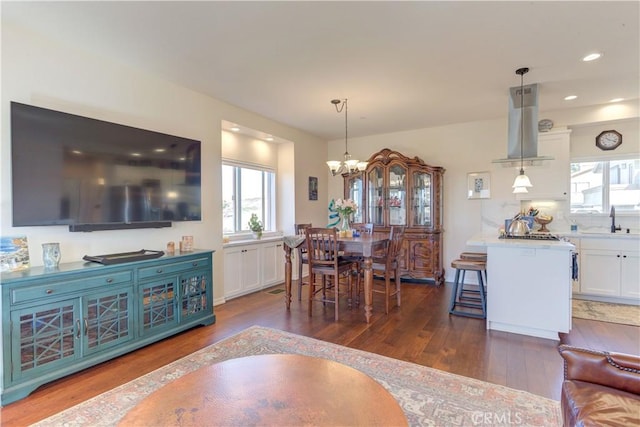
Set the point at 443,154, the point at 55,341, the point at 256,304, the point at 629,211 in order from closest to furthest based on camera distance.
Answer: the point at 55,341
the point at 256,304
the point at 629,211
the point at 443,154

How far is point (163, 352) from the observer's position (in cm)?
275

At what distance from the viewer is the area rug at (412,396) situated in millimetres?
1848

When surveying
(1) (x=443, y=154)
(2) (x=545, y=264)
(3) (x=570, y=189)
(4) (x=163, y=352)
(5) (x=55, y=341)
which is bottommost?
(4) (x=163, y=352)

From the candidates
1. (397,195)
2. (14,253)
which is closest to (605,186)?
(397,195)

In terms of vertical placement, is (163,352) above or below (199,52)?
below

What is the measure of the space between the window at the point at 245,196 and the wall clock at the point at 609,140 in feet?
16.7

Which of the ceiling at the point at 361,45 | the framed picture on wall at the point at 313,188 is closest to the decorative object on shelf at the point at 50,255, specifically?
the ceiling at the point at 361,45

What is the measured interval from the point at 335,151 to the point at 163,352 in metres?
4.86

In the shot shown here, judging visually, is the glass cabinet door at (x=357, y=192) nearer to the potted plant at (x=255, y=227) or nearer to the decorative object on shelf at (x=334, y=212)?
the decorative object on shelf at (x=334, y=212)

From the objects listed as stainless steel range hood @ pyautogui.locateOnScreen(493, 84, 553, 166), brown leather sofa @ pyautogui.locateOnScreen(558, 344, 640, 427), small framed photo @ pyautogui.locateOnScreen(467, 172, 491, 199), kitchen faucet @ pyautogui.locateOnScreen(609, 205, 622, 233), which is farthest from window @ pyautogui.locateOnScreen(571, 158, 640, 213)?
brown leather sofa @ pyautogui.locateOnScreen(558, 344, 640, 427)

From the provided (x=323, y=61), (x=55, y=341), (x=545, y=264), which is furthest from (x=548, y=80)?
(x=55, y=341)

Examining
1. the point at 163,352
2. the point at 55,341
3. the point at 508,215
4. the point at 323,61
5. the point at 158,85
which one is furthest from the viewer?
the point at 508,215

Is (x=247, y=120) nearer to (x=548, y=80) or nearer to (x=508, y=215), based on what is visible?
(x=548, y=80)

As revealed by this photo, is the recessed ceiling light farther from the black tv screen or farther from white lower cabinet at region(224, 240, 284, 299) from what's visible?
white lower cabinet at region(224, 240, 284, 299)
